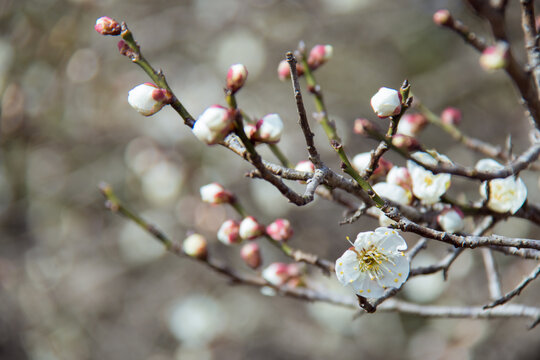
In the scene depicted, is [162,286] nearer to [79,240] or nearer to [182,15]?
[79,240]

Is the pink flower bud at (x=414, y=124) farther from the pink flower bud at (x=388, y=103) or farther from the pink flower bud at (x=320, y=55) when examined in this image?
the pink flower bud at (x=388, y=103)

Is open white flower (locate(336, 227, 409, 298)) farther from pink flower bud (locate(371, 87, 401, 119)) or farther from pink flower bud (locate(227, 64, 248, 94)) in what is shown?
pink flower bud (locate(227, 64, 248, 94))

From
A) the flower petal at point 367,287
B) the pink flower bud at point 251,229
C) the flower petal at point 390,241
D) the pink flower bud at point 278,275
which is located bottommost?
the pink flower bud at point 278,275

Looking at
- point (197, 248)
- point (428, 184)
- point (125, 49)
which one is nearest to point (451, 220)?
point (428, 184)

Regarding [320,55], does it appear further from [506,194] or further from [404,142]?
[506,194]

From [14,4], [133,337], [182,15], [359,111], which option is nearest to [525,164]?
[359,111]

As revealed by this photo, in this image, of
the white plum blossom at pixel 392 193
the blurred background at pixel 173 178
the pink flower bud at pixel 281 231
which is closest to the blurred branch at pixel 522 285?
the white plum blossom at pixel 392 193
